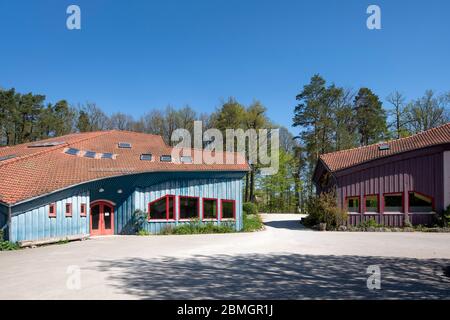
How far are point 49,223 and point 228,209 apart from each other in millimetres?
10061

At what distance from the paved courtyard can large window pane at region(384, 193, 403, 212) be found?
6.60 meters

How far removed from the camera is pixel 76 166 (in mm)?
20500

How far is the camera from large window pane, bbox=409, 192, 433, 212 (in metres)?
22.8

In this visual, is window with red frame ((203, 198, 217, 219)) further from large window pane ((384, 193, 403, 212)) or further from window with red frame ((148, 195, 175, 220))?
large window pane ((384, 193, 403, 212))

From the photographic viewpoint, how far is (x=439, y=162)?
2242 cm

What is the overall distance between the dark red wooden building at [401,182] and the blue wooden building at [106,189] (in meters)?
6.69

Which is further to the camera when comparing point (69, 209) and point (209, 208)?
point (209, 208)

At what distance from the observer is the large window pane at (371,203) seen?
2347 cm

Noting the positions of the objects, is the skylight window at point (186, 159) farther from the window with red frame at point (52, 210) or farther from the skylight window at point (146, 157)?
the window with red frame at point (52, 210)

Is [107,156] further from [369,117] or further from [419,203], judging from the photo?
[369,117]

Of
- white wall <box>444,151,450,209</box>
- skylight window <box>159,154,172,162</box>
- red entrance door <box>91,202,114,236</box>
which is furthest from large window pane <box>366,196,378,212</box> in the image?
red entrance door <box>91,202,114,236</box>

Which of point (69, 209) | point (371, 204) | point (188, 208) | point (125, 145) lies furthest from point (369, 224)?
point (69, 209)

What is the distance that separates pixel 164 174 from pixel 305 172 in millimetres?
32717
